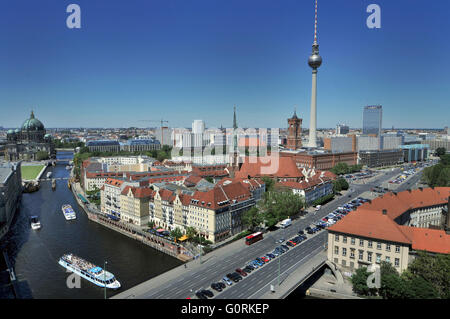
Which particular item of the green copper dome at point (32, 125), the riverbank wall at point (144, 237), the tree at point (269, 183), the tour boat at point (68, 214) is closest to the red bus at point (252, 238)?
the riverbank wall at point (144, 237)

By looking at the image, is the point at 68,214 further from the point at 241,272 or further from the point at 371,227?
the point at 371,227

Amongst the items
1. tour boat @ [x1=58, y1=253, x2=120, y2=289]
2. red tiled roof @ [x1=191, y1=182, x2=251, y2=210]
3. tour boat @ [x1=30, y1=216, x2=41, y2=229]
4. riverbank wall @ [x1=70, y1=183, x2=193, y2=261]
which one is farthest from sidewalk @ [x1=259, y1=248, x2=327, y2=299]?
tour boat @ [x1=30, y1=216, x2=41, y2=229]

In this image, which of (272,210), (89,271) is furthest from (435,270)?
(89,271)

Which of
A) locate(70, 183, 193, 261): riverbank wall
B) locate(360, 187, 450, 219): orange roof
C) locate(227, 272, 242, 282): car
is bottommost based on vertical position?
locate(70, 183, 193, 261): riverbank wall

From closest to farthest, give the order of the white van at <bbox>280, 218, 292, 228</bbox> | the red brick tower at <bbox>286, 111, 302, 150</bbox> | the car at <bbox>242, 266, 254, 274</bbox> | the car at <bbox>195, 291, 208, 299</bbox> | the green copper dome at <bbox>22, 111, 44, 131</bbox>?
the car at <bbox>195, 291, 208, 299</bbox> → the car at <bbox>242, 266, 254, 274</bbox> → the white van at <bbox>280, 218, 292, 228</bbox> → the red brick tower at <bbox>286, 111, 302, 150</bbox> → the green copper dome at <bbox>22, 111, 44, 131</bbox>

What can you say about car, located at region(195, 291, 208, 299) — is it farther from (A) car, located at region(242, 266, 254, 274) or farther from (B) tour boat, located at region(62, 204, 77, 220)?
(B) tour boat, located at region(62, 204, 77, 220)

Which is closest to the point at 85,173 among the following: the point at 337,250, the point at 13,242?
the point at 13,242
